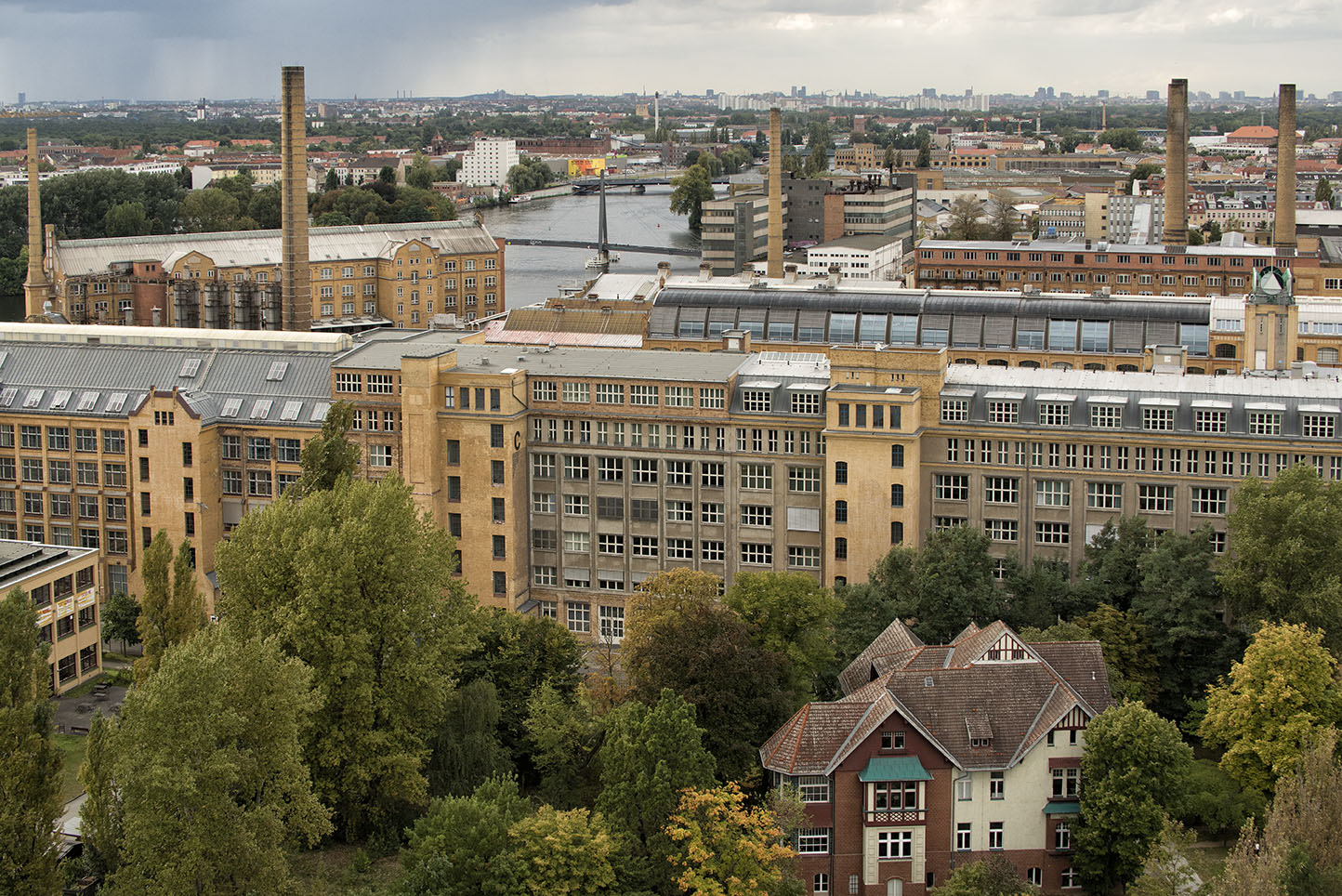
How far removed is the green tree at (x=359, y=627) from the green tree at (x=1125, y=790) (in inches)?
770

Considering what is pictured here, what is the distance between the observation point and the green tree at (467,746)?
55.8 metres

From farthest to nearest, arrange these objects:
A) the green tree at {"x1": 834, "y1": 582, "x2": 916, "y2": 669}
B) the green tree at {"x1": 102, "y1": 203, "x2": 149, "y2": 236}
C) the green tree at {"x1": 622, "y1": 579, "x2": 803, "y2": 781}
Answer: the green tree at {"x1": 102, "y1": 203, "x2": 149, "y2": 236} < the green tree at {"x1": 834, "y1": 582, "x2": 916, "y2": 669} < the green tree at {"x1": 622, "y1": 579, "x2": 803, "y2": 781}

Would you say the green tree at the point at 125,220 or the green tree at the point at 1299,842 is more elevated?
the green tree at the point at 125,220

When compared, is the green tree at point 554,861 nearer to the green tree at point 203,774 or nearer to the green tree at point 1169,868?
the green tree at point 203,774

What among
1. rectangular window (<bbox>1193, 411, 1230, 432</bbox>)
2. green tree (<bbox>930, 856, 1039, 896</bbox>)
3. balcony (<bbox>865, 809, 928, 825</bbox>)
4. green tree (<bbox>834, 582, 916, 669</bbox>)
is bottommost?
green tree (<bbox>930, 856, 1039, 896</bbox>)

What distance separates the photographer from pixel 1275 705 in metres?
53.4

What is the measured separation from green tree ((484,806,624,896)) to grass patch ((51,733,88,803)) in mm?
18055

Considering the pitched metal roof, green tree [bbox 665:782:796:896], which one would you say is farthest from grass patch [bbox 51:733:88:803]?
the pitched metal roof

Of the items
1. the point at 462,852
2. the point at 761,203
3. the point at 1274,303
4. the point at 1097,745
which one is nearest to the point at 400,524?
the point at 462,852

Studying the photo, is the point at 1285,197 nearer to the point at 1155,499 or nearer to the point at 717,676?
the point at 1155,499

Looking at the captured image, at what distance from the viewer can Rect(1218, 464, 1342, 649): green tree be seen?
58.0 m

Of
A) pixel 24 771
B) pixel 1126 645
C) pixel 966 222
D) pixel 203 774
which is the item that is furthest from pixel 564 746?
pixel 966 222

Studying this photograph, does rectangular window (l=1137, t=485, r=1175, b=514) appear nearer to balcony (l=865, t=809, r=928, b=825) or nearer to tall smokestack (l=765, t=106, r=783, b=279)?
balcony (l=865, t=809, r=928, b=825)

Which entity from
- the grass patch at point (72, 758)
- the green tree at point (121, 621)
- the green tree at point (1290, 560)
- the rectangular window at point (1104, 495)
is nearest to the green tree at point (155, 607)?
the grass patch at point (72, 758)
